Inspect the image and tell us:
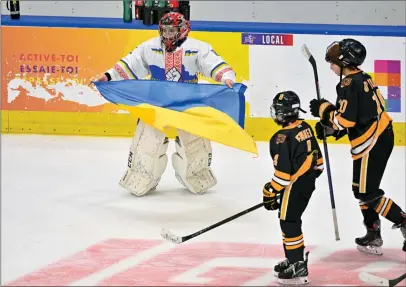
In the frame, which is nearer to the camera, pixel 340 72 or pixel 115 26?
pixel 340 72

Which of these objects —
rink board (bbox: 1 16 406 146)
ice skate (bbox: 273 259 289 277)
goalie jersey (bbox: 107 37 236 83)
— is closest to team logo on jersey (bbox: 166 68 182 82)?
goalie jersey (bbox: 107 37 236 83)

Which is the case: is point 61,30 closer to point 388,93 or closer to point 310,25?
point 310,25

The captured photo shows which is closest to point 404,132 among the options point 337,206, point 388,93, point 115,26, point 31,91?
point 388,93

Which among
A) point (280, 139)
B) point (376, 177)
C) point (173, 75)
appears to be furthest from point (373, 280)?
point (173, 75)

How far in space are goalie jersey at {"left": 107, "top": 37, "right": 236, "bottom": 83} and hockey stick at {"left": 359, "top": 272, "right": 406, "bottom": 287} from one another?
2472mm

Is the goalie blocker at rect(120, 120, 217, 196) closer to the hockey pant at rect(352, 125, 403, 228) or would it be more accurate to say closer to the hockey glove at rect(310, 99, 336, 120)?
the hockey glove at rect(310, 99, 336, 120)

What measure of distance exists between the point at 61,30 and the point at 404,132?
317 centimetres

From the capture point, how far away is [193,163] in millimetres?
7902

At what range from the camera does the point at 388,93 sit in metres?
9.24

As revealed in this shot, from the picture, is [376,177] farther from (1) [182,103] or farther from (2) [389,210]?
(1) [182,103]

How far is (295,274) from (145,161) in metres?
2.27

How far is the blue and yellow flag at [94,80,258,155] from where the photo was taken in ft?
24.3

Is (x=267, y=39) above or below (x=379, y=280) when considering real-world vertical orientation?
above

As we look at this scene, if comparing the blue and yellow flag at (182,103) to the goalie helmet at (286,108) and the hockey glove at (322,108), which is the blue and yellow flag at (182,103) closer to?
the hockey glove at (322,108)
